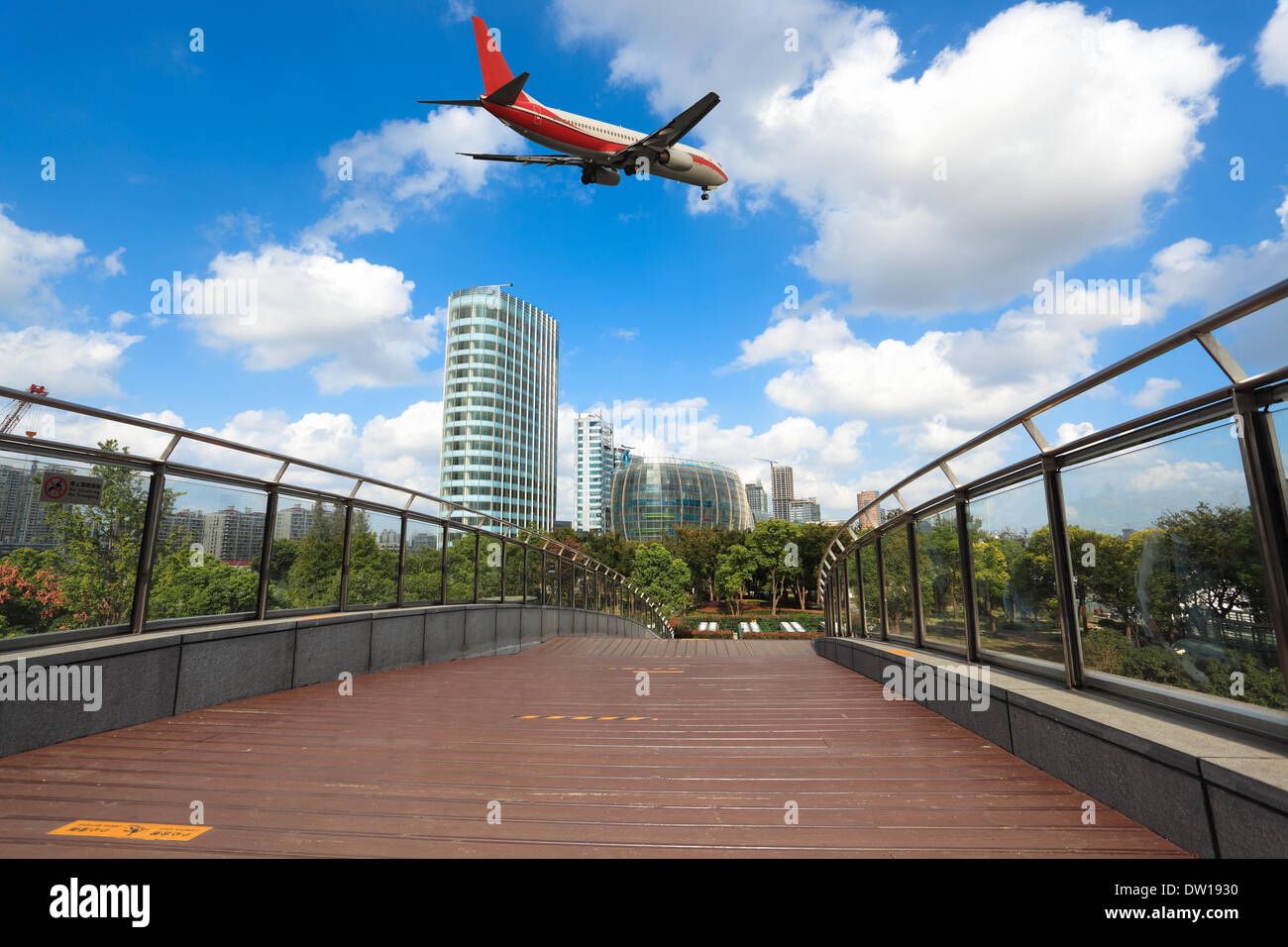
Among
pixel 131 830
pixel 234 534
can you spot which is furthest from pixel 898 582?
pixel 131 830

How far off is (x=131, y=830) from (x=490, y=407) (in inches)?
5142

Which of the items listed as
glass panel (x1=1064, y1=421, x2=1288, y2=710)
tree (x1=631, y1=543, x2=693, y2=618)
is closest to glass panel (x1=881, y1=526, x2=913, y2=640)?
glass panel (x1=1064, y1=421, x2=1288, y2=710)

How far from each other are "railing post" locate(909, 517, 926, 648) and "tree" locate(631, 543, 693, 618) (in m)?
61.0

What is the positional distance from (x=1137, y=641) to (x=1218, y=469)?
1.04 meters

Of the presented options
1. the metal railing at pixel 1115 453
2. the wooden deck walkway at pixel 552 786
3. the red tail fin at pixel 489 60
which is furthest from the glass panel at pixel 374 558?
the red tail fin at pixel 489 60

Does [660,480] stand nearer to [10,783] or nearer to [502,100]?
[502,100]

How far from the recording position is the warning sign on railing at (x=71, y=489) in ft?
13.7

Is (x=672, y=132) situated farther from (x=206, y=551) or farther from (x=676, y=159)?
(x=206, y=551)

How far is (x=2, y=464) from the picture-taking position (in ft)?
12.8

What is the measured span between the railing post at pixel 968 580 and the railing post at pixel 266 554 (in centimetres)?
611

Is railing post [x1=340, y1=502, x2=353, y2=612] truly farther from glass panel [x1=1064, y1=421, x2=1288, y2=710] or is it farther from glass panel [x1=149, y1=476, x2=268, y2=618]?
glass panel [x1=1064, y1=421, x2=1288, y2=710]

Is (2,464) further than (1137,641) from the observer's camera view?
Yes

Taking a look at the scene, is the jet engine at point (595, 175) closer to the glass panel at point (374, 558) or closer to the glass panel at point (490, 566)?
the glass panel at point (490, 566)
